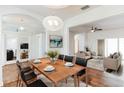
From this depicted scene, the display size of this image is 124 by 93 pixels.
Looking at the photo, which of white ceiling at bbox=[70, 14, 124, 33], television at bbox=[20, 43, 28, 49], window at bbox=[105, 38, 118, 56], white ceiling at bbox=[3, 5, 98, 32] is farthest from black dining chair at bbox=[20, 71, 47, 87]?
window at bbox=[105, 38, 118, 56]

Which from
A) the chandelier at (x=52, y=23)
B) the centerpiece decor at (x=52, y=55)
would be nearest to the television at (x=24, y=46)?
the centerpiece decor at (x=52, y=55)

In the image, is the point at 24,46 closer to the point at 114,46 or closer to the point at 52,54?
the point at 52,54

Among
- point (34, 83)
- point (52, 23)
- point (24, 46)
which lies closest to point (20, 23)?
point (24, 46)

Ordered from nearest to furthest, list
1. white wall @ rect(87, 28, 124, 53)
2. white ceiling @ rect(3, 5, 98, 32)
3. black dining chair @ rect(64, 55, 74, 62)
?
white ceiling @ rect(3, 5, 98, 32)
black dining chair @ rect(64, 55, 74, 62)
white wall @ rect(87, 28, 124, 53)

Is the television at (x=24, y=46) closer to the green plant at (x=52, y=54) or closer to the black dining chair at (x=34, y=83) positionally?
the green plant at (x=52, y=54)

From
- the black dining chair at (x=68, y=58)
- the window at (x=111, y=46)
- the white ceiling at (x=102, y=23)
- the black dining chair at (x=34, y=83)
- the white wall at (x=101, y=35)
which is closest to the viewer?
the black dining chair at (x=34, y=83)

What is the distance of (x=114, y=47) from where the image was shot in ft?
21.0

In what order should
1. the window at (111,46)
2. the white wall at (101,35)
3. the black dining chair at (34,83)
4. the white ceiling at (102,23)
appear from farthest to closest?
1. the window at (111,46)
2. the white wall at (101,35)
3. the white ceiling at (102,23)
4. the black dining chair at (34,83)

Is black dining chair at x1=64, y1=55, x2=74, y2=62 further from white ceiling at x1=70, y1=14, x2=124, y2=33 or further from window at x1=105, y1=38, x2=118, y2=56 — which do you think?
window at x1=105, y1=38, x2=118, y2=56

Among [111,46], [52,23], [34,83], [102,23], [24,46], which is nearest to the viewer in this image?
[34,83]

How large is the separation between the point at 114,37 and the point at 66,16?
15.9ft

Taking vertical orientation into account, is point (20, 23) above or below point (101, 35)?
below

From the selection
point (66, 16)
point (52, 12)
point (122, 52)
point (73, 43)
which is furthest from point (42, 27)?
point (122, 52)
